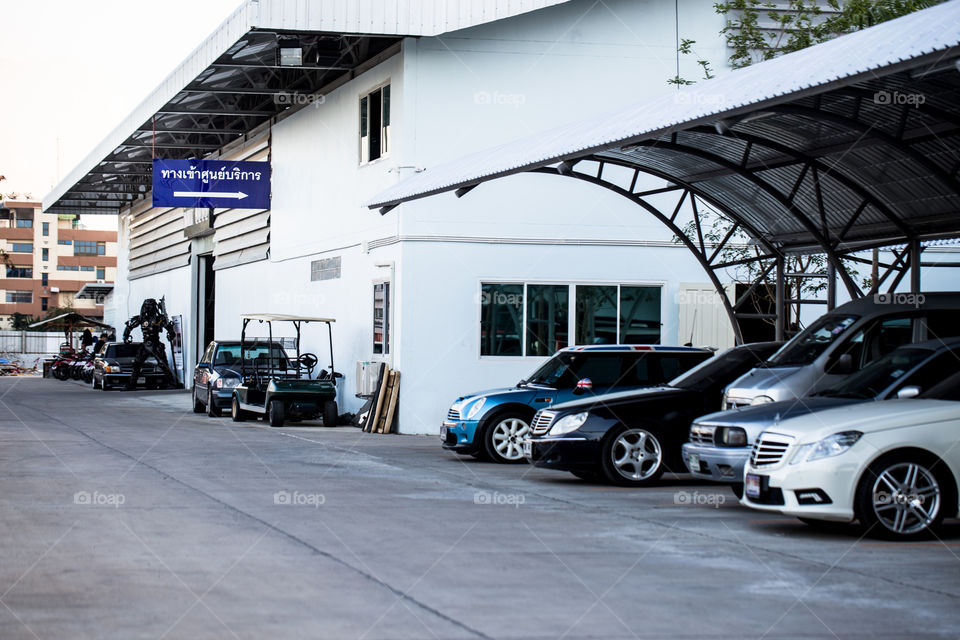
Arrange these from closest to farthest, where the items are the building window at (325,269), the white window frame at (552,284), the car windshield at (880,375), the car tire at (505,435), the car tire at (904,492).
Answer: the car tire at (904,492) < the car windshield at (880,375) < the car tire at (505,435) < the white window frame at (552,284) < the building window at (325,269)

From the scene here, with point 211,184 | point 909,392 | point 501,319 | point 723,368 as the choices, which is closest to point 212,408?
point 211,184

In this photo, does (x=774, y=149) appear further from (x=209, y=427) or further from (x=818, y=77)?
(x=209, y=427)

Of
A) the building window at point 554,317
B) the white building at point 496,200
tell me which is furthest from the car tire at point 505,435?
the building window at point 554,317

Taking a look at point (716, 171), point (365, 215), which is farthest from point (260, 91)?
point (716, 171)

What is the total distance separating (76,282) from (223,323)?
8816cm

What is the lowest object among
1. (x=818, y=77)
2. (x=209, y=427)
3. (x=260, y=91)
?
(x=209, y=427)

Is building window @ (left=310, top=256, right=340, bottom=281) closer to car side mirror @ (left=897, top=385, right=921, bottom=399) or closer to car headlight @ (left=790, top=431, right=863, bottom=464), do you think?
car side mirror @ (left=897, top=385, right=921, bottom=399)

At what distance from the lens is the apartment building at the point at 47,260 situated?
118812 millimetres

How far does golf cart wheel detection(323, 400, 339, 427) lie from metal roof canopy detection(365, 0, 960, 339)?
20.9 feet

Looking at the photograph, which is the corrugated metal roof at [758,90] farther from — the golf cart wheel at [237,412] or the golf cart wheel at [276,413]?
the golf cart wheel at [237,412]

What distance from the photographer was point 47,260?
397ft

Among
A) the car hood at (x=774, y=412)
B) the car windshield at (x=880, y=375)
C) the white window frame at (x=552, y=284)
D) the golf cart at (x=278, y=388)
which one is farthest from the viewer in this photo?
the golf cart at (x=278, y=388)

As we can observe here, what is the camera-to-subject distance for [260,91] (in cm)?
2972

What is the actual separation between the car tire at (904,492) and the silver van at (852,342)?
12.4ft
